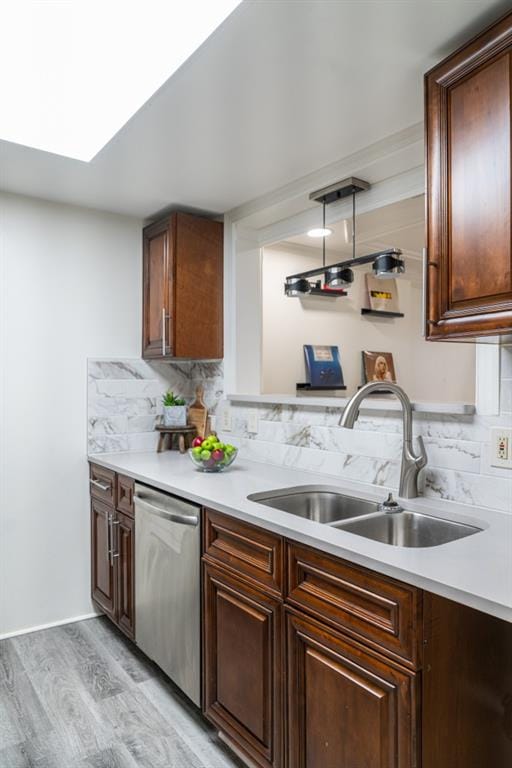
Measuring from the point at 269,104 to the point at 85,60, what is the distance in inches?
27.7

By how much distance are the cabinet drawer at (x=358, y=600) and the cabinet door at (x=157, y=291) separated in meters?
1.61

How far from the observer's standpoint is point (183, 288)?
282 cm

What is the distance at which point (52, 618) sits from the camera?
277cm

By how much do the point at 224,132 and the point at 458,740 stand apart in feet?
6.60

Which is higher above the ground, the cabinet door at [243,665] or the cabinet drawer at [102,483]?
the cabinet drawer at [102,483]

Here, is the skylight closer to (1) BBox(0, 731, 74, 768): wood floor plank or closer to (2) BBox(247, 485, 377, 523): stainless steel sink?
(2) BBox(247, 485, 377, 523): stainless steel sink

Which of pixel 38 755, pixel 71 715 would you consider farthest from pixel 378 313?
pixel 38 755

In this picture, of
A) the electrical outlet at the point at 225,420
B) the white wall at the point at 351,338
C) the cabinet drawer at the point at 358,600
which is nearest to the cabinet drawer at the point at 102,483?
the electrical outlet at the point at 225,420

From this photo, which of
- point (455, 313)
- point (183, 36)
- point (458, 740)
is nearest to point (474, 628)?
point (458, 740)

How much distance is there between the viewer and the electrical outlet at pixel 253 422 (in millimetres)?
2734

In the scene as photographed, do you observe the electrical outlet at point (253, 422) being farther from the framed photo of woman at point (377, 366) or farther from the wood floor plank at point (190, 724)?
the framed photo of woman at point (377, 366)

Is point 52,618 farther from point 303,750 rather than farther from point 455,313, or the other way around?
point 455,313

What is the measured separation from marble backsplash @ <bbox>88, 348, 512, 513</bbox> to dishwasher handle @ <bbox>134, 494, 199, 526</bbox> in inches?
26.1

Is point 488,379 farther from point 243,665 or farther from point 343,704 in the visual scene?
point 243,665
